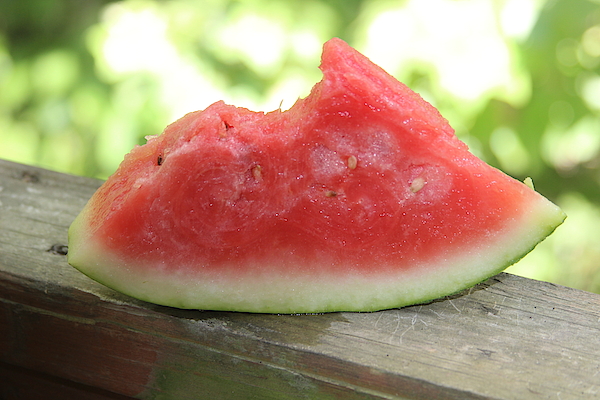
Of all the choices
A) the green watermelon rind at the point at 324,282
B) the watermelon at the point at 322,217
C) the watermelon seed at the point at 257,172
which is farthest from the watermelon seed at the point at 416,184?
the watermelon seed at the point at 257,172

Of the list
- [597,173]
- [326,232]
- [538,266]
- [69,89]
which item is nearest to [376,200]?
[326,232]

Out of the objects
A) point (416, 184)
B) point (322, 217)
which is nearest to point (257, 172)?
point (322, 217)

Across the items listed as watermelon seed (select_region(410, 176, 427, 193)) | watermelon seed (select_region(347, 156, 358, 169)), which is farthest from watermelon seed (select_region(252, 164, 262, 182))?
watermelon seed (select_region(410, 176, 427, 193))

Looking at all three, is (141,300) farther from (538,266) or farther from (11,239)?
(538,266)

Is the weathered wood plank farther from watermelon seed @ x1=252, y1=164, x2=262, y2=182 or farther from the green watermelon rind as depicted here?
watermelon seed @ x1=252, y1=164, x2=262, y2=182

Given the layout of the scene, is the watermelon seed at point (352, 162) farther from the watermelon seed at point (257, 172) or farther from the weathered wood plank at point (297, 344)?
the weathered wood plank at point (297, 344)

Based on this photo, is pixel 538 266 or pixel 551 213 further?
pixel 538 266
